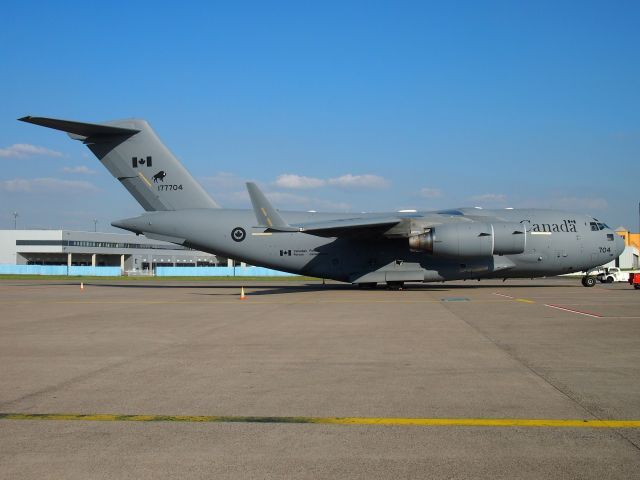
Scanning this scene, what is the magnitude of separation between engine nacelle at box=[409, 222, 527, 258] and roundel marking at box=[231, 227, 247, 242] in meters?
7.66

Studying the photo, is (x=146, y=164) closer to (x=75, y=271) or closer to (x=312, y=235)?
(x=312, y=235)

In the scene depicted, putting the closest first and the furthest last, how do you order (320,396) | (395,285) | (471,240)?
(320,396)
(471,240)
(395,285)

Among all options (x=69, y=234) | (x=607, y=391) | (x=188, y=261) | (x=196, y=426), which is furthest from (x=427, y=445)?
(x=188, y=261)

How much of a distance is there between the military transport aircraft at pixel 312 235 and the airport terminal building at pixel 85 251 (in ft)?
175

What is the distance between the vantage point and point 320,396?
628 centimetres

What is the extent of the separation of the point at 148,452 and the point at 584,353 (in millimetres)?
6956

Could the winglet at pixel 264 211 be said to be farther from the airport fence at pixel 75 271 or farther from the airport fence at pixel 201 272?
the airport fence at pixel 75 271

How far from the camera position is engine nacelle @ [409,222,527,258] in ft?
80.4

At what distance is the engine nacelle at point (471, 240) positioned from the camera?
965 inches

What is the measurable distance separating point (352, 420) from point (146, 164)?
24.2 m

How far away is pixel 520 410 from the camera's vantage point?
221 inches

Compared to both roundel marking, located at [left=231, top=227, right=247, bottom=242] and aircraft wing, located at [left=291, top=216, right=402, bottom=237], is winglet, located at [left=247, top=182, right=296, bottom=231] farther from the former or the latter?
roundel marking, located at [left=231, top=227, right=247, bottom=242]

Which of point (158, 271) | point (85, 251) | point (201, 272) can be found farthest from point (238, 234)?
point (85, 251)

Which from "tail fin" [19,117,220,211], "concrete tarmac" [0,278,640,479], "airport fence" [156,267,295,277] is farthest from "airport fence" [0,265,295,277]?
"concrete tarmac" [0,278,640,479]
